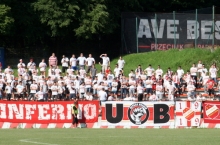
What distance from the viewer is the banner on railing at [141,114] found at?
33438 mm

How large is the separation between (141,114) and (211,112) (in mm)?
3212

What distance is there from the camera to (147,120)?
33.5 meters

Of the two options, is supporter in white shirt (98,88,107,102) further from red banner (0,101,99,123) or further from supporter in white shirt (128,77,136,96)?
red banner (0,101,99,123)

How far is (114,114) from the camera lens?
1334 inches

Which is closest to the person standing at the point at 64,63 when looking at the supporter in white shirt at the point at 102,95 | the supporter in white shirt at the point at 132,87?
the supporter in white shirt at the point at 132,87

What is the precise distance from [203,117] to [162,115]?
1.88m

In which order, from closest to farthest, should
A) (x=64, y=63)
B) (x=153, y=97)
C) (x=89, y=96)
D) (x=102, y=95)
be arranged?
(x=102, y=95)
(x=153, y=97)
(x=89, y=96)
(x=64, y=63)

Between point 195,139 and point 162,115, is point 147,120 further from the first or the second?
point 195,139

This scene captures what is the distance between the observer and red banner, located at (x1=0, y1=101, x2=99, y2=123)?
34.4 meters

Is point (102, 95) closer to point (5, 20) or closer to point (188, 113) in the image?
point (188, 113)

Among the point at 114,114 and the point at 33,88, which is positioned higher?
the point at 33,88

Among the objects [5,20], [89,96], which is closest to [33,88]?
[89,96]

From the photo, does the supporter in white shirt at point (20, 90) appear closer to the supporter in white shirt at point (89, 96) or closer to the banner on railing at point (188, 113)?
the supporter in white shirt at point (89, 96)

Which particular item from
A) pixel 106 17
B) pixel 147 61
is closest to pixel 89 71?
pixel 147 61
